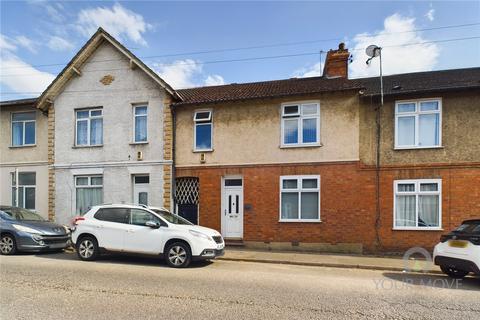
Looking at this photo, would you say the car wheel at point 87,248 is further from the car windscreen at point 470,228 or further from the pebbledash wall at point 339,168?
the car windscreen at point 470,228

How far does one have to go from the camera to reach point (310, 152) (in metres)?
12.7

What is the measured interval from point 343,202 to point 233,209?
4056 mm

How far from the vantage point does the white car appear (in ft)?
29.8

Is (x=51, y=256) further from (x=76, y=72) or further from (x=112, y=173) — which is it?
(x=76, y=72)

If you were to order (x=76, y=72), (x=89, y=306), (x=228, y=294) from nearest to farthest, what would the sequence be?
(x=89, y=306) → (x=228, y=294) → (x=76, y=72)

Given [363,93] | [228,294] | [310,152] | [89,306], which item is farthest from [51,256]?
[363,93]

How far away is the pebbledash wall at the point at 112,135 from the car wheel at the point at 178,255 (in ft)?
15.3

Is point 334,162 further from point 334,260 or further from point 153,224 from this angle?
point 153,224

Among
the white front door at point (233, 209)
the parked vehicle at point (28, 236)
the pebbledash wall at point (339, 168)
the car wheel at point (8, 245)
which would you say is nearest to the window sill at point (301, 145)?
the pebbledash wall at point (339, 168)

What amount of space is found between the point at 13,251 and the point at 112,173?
183 inches

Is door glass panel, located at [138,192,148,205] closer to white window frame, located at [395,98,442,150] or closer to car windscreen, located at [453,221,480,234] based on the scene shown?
white window frame, located at [395,98,442,150]

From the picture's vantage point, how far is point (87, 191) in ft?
48.8

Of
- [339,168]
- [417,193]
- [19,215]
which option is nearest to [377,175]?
[339,168]

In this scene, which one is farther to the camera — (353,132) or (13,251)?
(353,132)
